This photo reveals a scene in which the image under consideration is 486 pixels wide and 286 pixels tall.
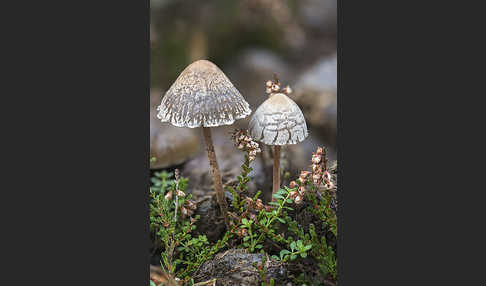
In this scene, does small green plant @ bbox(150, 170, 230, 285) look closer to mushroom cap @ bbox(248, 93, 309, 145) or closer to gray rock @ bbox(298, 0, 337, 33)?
mushroom cap @ bbox(248, 93, 309, 145)

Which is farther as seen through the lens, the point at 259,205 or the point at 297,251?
the point at 259,205

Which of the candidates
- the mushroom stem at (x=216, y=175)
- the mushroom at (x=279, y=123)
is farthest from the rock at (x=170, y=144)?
the mushroom at (x=279, y=123)

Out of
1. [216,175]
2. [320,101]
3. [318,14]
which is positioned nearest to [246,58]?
[320,101]

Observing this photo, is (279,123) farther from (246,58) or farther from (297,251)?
(246,58)

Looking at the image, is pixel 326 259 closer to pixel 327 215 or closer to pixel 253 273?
pixel 327 215

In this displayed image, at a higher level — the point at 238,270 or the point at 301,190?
the point at 301,190

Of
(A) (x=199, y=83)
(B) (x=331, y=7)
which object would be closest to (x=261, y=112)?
(A) (x=199, y=83)

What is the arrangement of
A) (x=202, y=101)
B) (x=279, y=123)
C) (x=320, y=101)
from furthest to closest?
(x=320, y=101), (x=279, y=123), (x=202, y=101)

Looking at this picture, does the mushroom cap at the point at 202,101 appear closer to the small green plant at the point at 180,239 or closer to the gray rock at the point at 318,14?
the small green plant at the point at 180,239
